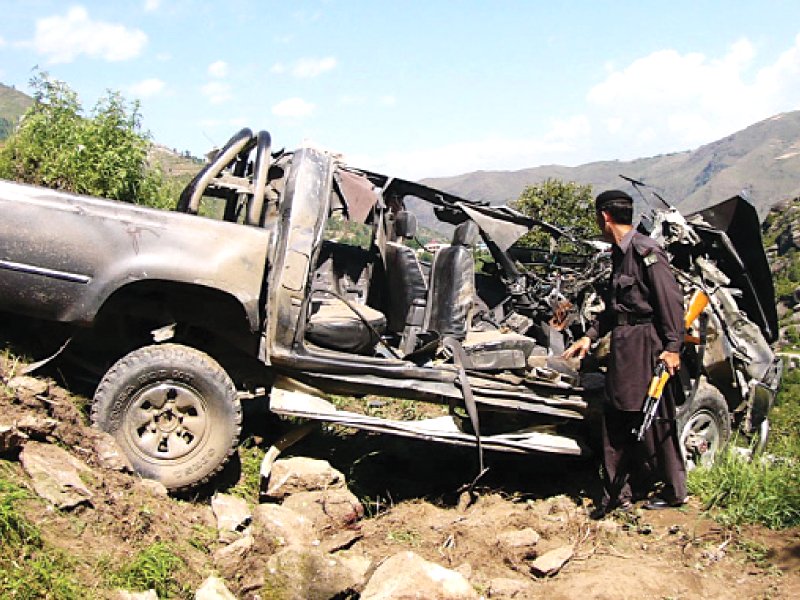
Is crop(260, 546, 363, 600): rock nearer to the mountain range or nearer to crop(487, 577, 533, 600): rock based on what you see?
crop(487, 577, 533, 600): rock

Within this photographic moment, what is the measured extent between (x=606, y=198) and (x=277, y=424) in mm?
3130

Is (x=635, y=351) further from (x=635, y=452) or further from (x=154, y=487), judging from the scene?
(x=154, y=487)

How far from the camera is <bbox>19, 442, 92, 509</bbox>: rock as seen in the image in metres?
3.30

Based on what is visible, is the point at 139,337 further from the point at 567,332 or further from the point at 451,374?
the point at 567,332

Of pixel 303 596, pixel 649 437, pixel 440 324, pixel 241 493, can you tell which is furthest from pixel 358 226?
pixel 303 596

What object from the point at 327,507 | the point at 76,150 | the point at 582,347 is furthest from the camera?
the point at 76,150

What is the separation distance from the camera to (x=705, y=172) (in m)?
108

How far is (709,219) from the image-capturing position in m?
6.26

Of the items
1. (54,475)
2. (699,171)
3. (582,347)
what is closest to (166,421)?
(54,475)

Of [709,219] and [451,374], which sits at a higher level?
[709,219]

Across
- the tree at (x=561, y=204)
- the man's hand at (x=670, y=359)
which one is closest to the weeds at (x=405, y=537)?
the man's hand at (x=670, y=359)

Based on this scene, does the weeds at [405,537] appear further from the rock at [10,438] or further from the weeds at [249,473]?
the rock at [10,438]

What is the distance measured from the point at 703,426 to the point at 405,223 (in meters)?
2.87

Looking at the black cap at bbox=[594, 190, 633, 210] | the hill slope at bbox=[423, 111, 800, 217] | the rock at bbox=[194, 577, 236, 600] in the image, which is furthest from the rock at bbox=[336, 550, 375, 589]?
the hill slope at bbox=[423, 111, 800, 217]
